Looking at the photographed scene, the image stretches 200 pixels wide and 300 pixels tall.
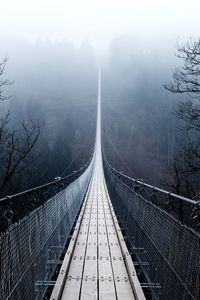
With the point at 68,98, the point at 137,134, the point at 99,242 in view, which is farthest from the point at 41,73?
the point at 99,242

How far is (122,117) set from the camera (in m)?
121

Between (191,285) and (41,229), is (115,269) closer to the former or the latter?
(41,229)

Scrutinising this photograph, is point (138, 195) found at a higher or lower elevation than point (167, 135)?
lower

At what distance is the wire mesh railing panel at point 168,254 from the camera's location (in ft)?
11.0

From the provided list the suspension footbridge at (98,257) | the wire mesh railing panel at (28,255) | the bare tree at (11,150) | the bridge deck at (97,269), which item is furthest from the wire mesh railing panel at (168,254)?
the bare tree at (11,150)

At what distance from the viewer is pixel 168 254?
4277 millimetres

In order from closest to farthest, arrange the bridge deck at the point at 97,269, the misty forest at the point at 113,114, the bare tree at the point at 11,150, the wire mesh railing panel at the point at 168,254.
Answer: the wire mesh railing panel at the point at 168,254 → the bridge deck at the point at 97,269 → the bare tree at the point at 11,150 → the misty forest at the point at 113,114

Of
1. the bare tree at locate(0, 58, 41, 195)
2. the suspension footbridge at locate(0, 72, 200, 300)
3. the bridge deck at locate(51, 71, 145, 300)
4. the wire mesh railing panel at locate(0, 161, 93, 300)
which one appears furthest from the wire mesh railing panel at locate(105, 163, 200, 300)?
the bare tree at locate(0, 58, 41, 195)

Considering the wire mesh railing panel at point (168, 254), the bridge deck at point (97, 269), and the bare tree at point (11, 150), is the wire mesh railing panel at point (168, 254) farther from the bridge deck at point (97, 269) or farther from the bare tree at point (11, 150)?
the bare tree at point (11, 150)

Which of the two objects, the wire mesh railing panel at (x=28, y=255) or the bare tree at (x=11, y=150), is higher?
the bare tree at (x=11, y=150)

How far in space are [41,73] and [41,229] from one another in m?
192

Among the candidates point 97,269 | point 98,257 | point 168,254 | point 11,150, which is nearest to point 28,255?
point 168,254

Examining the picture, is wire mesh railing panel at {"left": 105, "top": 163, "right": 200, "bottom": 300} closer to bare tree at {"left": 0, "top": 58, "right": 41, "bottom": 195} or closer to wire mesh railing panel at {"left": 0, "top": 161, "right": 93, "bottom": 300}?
wire mesh railing panel at {"left": 0, "top": 161, "right": 93, "bottom": 300}

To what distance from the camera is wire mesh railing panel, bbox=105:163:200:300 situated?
11.0 feet
